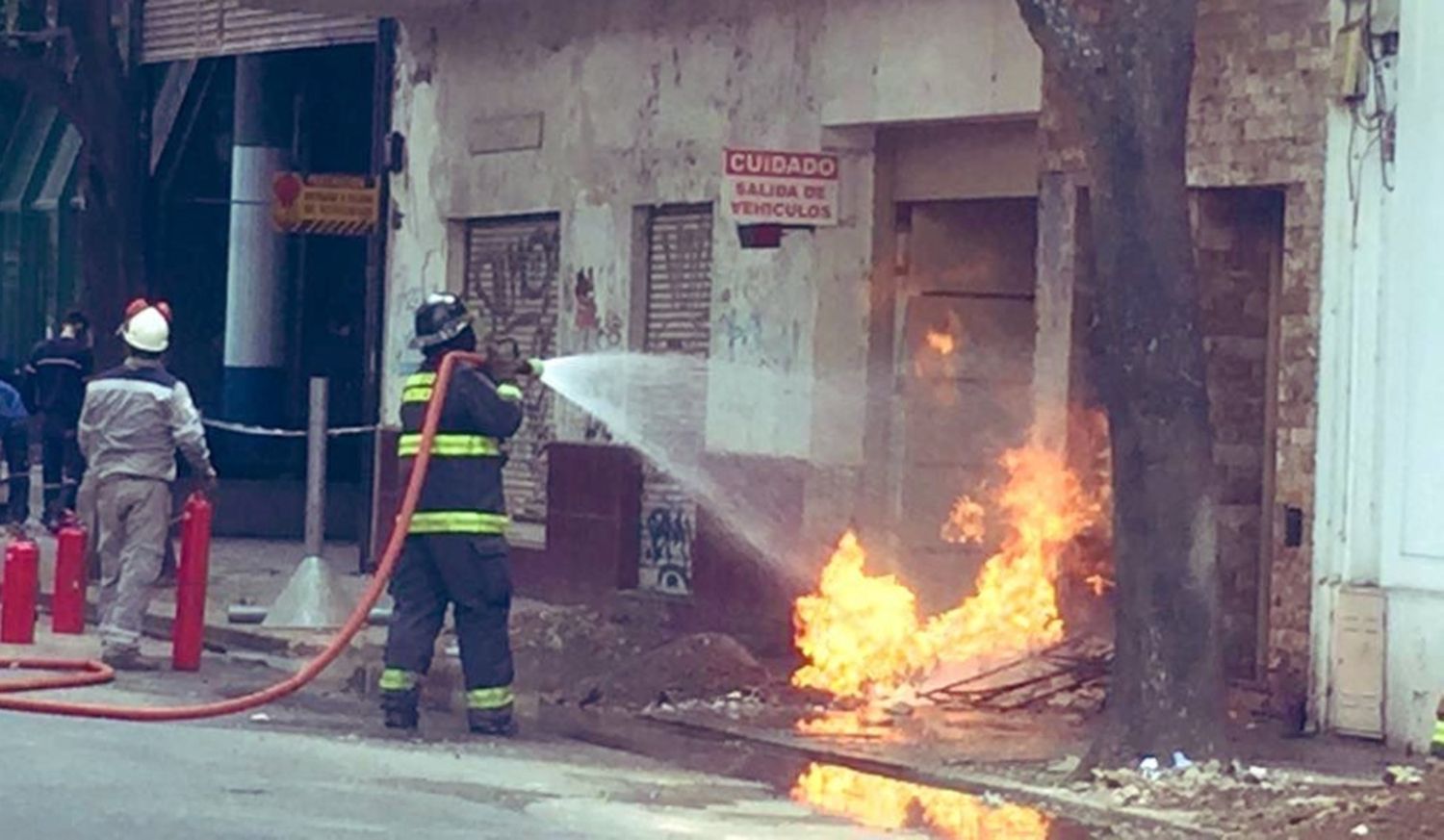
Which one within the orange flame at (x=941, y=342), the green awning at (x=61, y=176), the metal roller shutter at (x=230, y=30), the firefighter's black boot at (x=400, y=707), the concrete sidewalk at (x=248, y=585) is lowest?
the concrete sidewalk at (x=248, y=585)

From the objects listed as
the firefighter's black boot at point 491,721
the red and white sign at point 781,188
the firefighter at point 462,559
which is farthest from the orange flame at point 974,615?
the firefighter at point 462,559

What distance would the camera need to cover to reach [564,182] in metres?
19.6

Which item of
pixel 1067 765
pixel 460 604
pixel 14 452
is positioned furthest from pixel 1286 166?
pixel 14 452

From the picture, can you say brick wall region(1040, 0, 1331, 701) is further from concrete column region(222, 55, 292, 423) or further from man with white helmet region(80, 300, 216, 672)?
concrete column region(222, 55, 292, 423)

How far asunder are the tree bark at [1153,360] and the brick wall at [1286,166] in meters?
2.30

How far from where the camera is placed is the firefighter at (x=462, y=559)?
1234 cm

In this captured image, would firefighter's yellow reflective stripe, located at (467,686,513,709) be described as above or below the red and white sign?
below

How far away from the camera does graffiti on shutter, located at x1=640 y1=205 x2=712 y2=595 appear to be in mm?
18141

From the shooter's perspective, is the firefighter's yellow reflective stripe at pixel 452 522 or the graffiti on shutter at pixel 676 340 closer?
the firefighter's yellow reflective stripe at pixel 452 522

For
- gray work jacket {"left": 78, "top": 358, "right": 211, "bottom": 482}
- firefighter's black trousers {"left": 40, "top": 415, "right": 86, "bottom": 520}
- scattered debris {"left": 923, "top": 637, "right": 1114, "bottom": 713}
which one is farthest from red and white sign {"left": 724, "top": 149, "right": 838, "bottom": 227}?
firefighter's black trousers {"left": 40, "top": 415, "right": 86, "bottom": 520}

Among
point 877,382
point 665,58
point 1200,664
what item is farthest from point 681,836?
point 665,58

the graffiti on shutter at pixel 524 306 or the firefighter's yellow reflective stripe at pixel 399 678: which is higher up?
the graffiti on shutter at pixel 524 306

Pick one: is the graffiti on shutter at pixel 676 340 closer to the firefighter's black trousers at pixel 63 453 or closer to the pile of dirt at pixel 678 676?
the pile of dirt at pixel 678 676

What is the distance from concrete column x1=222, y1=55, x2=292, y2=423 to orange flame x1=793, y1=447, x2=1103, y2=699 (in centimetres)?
1129
